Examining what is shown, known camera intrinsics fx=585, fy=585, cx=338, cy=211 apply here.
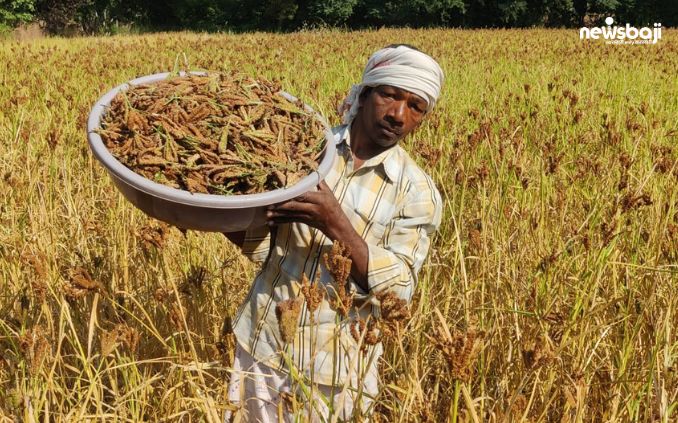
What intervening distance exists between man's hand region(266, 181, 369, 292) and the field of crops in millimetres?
217

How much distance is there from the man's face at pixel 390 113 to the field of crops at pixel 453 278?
0.83 feet

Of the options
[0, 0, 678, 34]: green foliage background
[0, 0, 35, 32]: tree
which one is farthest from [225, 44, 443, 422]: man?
[0, 0, 678, 34]: green foliage background

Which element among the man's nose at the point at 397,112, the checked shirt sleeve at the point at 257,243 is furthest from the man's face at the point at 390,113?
the checked shirt sleeve at the point at 257,243

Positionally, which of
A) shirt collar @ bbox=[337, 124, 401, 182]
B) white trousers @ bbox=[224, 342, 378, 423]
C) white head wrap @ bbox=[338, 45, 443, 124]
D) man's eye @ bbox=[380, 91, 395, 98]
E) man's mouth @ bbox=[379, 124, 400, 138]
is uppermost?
white head wrap @ bbox=[338, 45, 443, 124]

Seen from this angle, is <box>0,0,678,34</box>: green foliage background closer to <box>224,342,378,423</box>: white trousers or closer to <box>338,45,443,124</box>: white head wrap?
<box>338,45,443,124</box>: white head wrap

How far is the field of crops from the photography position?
122 centimetres

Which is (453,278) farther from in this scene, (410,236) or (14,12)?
(14,12)

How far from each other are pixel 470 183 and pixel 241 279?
1.09m

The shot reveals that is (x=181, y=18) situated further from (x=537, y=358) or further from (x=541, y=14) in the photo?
(x=537, y=358)

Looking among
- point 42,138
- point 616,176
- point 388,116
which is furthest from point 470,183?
point 42,138

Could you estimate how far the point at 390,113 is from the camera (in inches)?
56.3

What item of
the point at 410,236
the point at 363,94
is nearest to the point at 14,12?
the point at 363,94

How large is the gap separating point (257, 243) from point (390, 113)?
0.47m

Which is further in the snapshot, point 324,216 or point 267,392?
point 267,392
